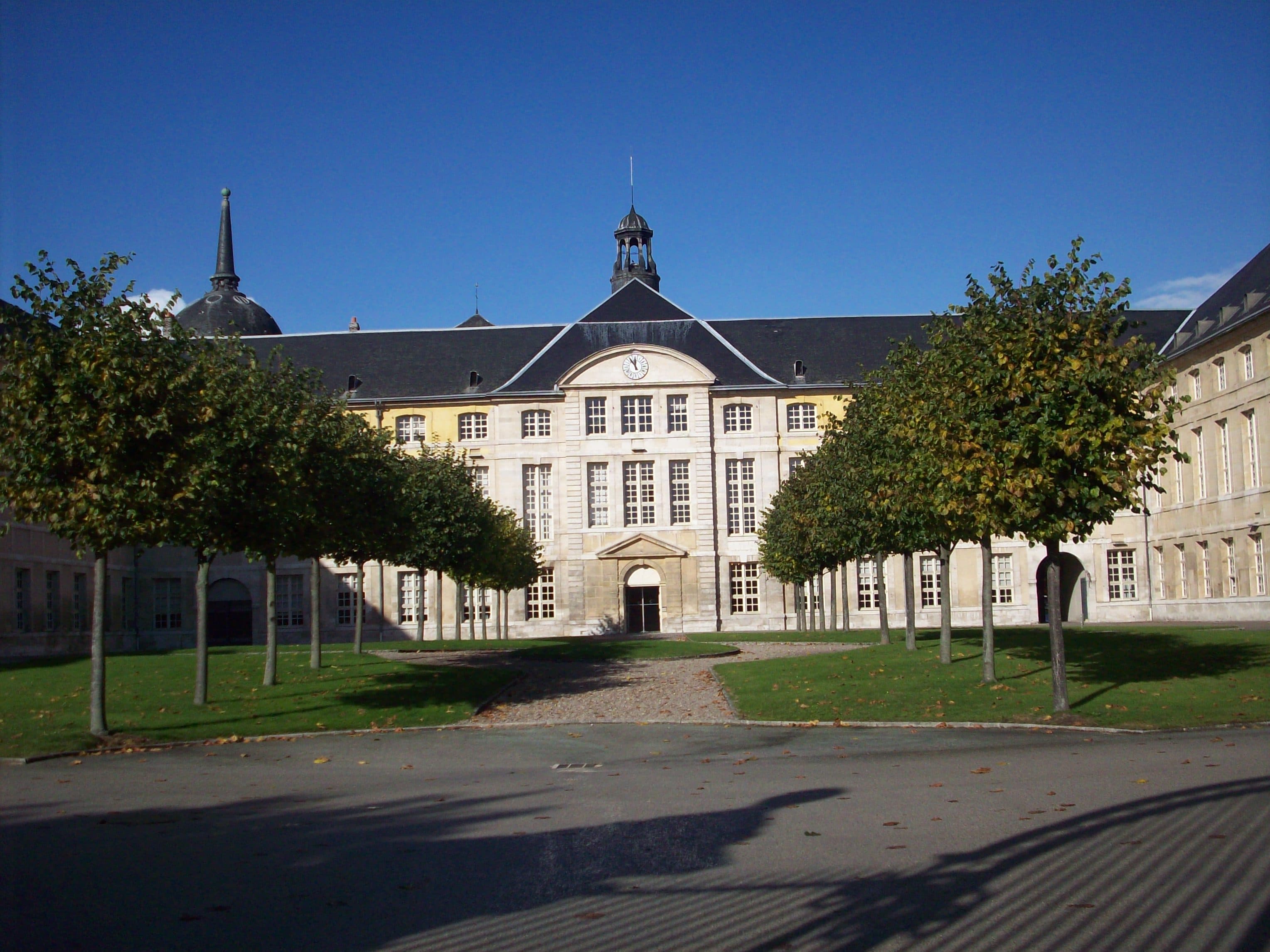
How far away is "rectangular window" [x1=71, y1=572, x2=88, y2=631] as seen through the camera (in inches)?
2044

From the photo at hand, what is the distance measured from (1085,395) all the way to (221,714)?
14.8 metres

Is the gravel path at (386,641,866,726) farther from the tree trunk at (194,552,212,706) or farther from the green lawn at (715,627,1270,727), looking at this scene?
the tree trunk at (194,552,212,706)

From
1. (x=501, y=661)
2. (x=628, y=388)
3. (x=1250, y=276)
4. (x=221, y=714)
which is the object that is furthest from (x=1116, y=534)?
(x=221, y=714)

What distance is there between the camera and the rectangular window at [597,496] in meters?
66.9

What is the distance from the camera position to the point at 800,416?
67.7m

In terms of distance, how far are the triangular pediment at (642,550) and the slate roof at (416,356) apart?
37.8ft

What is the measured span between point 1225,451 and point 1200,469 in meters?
2.51

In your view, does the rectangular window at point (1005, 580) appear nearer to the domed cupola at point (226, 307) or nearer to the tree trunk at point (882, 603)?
the tree trunk at point (882, 603)

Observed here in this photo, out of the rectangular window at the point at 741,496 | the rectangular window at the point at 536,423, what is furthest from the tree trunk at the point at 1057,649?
the rectangular window at the point at 536,423

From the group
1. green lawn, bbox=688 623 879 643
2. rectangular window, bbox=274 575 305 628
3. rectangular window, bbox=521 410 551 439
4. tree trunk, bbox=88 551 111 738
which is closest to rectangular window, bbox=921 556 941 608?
green lawn, bbox=688 623 879 643

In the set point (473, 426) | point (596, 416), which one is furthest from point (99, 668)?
point (473, 426)

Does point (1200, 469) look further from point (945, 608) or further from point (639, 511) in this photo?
point (945, 608)

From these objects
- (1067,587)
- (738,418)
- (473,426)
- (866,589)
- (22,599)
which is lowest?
(1067,587)

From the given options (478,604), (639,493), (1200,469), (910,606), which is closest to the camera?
(910,606)
